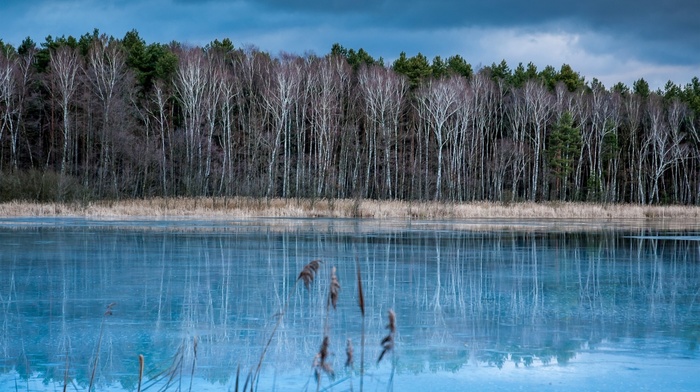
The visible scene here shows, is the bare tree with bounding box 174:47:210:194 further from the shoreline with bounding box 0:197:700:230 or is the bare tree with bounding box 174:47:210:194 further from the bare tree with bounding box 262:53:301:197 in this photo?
the shoreline with bounding box 0:197:700:230

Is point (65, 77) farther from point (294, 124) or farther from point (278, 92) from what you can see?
point (294, 124)

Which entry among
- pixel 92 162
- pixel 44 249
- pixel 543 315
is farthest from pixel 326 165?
pixel 543 315

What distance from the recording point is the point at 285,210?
32.3 meters

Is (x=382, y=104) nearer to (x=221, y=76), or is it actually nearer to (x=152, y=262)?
(x=221, y=76)

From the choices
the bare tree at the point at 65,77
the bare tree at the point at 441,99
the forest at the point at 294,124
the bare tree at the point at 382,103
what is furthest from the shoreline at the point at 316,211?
the bare tree at the point at 382,103

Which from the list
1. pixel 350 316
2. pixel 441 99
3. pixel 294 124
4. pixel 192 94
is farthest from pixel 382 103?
pixel 350 316

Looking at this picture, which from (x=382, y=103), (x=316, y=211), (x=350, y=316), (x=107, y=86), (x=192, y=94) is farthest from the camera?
(x=382, y=103)

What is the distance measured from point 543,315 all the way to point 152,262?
7318mm

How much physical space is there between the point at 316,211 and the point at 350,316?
23.3 m

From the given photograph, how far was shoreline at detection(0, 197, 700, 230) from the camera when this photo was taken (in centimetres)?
2975

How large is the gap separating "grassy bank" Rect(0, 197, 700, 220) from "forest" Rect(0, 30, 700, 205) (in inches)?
176

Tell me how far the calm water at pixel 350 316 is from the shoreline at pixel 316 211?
12.9 metres

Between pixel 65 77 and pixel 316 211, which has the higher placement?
pixel 65 77

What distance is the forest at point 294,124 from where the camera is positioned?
4512 centimetres
